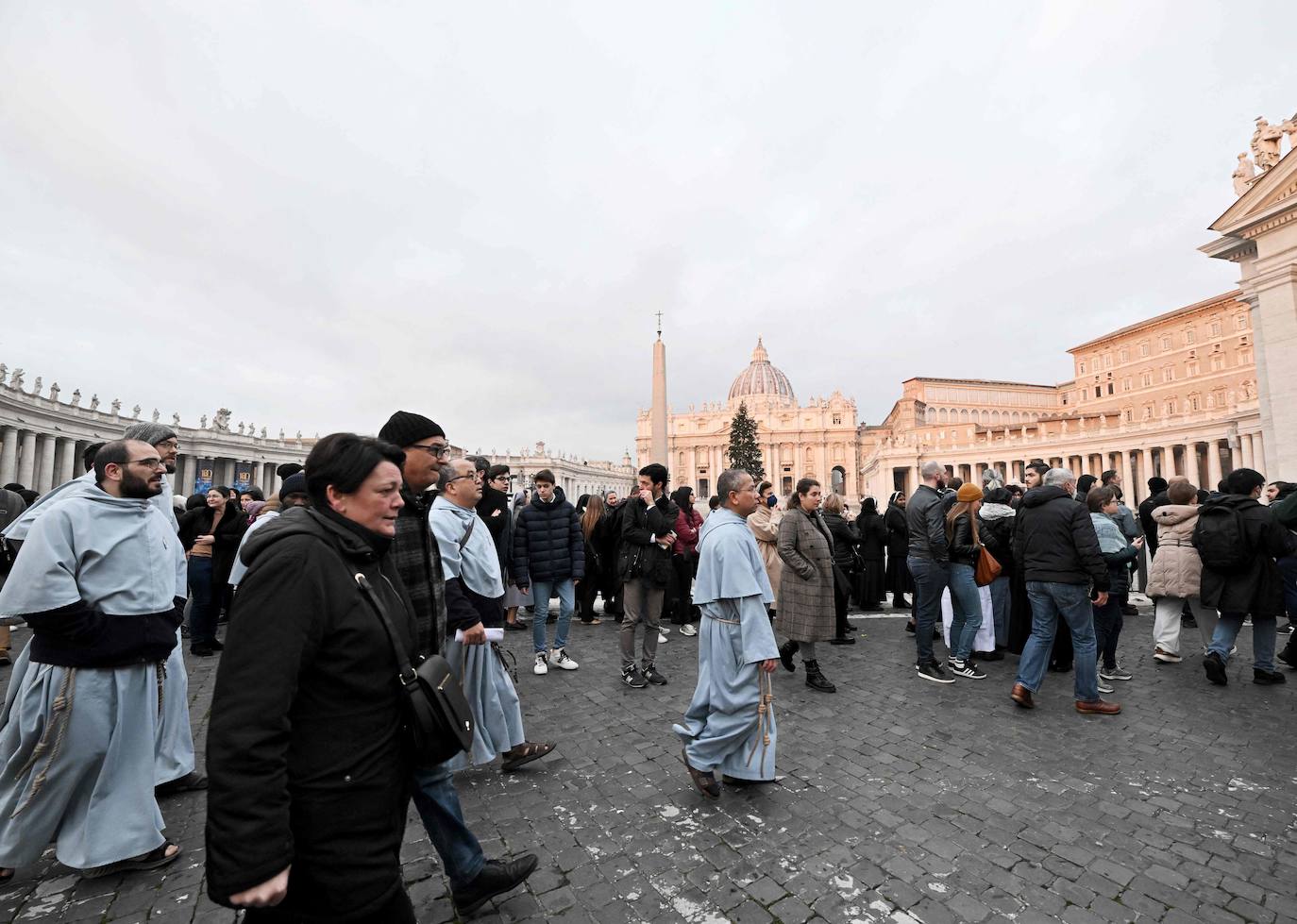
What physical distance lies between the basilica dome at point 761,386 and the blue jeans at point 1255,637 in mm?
83528

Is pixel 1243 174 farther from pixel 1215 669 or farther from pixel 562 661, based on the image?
pixel 562 661

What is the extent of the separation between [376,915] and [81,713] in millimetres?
2239

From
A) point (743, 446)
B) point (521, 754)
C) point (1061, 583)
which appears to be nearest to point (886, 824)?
point (521, 754)

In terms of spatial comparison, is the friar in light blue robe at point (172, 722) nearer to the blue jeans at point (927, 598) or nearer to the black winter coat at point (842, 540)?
the black winter coat at point (842, 540)

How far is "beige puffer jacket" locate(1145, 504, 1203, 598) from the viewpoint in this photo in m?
5.99

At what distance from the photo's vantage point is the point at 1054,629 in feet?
15.9

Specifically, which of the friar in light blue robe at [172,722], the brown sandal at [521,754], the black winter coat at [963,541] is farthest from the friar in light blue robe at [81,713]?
the black winter coat at [963,541]

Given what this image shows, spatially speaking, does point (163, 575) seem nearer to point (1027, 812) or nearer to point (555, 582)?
point (555, 582)

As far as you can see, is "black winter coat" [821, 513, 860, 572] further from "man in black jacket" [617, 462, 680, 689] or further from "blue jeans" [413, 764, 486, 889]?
"blue jeans" [413, 764, 486, 889]

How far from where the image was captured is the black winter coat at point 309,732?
130 centimetres

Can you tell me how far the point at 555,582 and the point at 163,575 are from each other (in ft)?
11.7

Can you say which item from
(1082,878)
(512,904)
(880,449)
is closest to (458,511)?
(512,904)

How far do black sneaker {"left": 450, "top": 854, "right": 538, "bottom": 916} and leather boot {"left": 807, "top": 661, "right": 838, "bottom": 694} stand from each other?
3.62 meters

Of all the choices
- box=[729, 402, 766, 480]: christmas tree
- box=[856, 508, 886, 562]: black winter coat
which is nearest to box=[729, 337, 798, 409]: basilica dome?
box=[729, 402, 766, 480]: christmas tree
